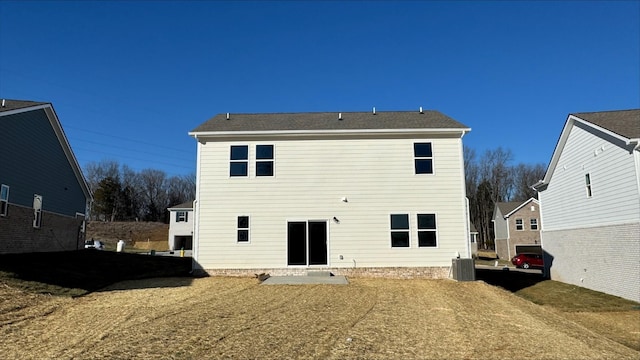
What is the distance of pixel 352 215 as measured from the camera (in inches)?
631

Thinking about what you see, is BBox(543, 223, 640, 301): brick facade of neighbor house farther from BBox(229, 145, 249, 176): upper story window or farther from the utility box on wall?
BBox(229, 145, 249, 176): upper story window

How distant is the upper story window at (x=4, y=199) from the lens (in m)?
15.0

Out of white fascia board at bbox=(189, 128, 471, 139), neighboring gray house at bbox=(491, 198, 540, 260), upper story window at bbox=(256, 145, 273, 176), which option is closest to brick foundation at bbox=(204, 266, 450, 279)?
upper story window at bbox=(256, 145, 273, 176)

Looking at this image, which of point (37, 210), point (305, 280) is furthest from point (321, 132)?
point (37, 210)

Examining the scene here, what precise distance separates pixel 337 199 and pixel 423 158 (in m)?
3.71

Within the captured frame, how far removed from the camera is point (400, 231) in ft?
52.2

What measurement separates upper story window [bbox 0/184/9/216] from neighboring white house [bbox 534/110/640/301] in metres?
21.4

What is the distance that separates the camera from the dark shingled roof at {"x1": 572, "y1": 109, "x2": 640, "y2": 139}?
47.1 feet

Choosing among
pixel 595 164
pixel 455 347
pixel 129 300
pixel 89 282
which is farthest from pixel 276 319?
pixel 595 164

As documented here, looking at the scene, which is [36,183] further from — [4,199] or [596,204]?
[596,204]

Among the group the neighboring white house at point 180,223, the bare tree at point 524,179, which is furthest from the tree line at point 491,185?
the neighboring white house at point 180,223

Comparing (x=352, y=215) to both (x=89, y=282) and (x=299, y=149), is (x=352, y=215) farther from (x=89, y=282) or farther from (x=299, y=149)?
(x=89, y=282)

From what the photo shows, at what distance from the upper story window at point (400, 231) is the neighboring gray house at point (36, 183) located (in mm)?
13984

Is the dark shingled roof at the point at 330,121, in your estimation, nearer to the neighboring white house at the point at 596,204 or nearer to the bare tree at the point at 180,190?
the neighboring white house at the point at 596,204
